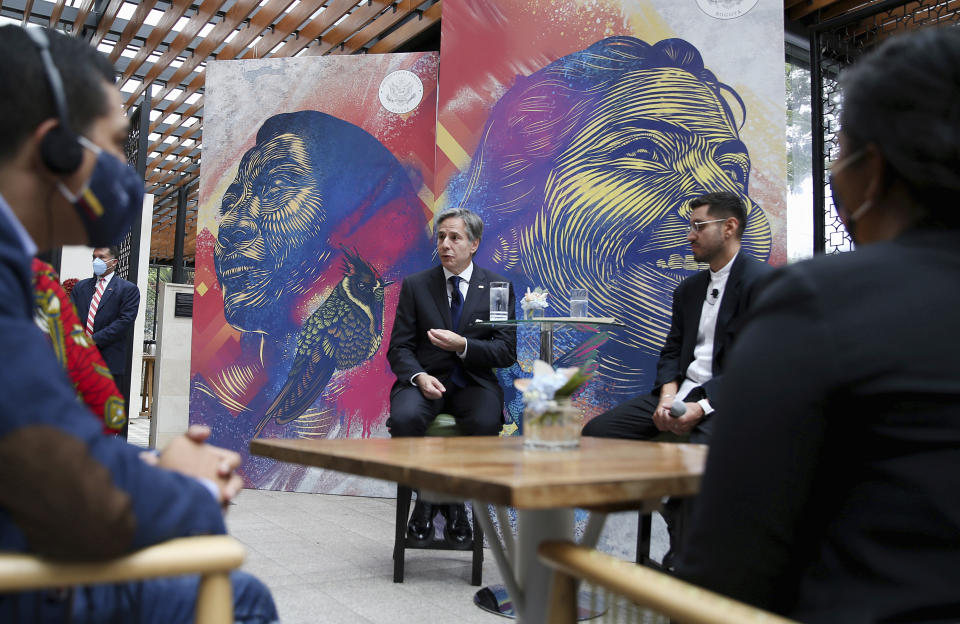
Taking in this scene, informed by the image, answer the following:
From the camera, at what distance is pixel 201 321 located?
543 centimetres

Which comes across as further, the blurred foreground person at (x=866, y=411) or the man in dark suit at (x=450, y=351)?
the man in dark suit at (x=450, y=351)

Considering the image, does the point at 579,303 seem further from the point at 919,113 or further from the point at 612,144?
the point at 919,113

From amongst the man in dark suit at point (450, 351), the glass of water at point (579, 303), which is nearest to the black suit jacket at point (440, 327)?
the man in dark suit at point (450, 351)

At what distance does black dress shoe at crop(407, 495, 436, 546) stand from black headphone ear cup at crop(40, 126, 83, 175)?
279cm

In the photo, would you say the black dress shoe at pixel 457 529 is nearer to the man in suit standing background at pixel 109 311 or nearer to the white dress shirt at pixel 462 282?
the white dress shirt at pixel 462 282

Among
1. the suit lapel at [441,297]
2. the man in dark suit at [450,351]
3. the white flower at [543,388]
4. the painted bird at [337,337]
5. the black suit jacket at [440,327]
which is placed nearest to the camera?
the white flower at [543,388]

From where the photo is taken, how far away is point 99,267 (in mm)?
6383

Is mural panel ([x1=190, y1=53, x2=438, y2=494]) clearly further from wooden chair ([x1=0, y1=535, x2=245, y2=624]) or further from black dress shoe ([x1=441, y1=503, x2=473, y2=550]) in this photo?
wooden chair ([x1=0, y1=535, x2=245, y2=624])

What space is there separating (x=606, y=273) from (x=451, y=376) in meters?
1.06

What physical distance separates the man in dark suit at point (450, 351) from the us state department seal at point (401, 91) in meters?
1.72

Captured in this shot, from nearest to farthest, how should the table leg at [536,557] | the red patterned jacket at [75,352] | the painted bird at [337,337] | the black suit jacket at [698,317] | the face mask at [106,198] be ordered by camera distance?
the face mask at [106,198], the red patterned jacket at [75,352], the table leg at [536,557], the black suit jacket at [698,317], the painted bird at [337,337]

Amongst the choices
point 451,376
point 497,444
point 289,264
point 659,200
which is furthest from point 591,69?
point 497,444

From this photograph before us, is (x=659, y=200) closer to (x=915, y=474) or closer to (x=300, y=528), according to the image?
(x=300, y=528)

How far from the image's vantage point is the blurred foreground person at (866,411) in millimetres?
767
